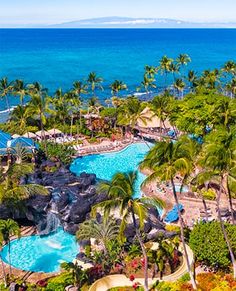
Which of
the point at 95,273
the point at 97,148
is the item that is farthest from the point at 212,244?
the point at 97,148

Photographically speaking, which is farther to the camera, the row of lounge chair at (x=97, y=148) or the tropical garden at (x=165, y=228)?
the row of lounge chair at (x=97, y=148)

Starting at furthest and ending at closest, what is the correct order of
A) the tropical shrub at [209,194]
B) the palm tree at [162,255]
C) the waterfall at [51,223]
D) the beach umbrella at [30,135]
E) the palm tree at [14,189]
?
the beach umbrella at [30,135] → the tropical shrub at [209,194] → the waterfall at [51,223] → the palm tree at [14,189] → the palm tree at [162,255]

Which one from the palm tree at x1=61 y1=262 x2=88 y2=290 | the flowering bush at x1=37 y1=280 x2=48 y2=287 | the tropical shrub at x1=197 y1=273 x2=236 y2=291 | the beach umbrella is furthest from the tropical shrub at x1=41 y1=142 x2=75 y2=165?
the tropical shrub at x1=197 y1=273 x2=236 y2=291

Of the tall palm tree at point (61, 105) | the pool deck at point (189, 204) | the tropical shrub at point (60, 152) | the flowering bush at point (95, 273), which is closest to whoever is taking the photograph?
the flowering bush at point (95, 273)

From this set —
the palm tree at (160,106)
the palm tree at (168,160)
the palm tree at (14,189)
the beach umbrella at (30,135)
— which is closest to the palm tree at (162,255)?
the palm tree at (168,160)

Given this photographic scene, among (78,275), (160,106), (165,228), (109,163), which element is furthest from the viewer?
(109,163)

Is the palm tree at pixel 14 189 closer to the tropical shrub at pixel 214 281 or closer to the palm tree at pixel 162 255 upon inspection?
the palm tree at pixel 162 255

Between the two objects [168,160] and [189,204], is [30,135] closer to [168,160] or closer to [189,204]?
[189,204]

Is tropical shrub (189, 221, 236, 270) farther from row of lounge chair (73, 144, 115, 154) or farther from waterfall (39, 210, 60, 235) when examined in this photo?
row of lounge chair (73, 144, 115, 154)
